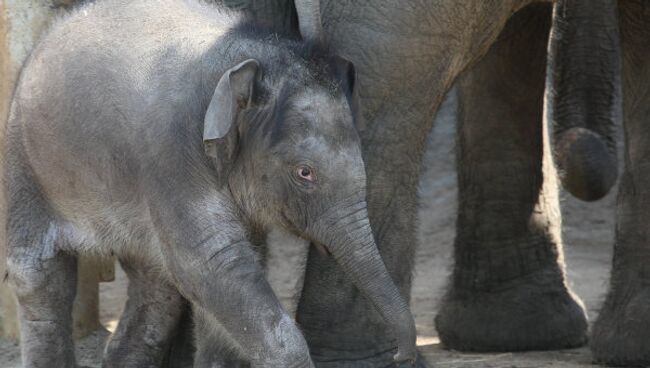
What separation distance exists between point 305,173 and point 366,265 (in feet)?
0.84

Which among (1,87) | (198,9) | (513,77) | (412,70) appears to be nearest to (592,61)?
(513,77)

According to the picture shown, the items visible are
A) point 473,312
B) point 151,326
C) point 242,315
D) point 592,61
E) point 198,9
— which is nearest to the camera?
point 242,315

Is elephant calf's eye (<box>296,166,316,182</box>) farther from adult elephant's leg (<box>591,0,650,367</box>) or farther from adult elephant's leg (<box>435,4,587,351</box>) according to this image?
adult elephant's leg (<box>435,4,587,351</box>)

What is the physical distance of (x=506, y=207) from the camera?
6129 millimetres

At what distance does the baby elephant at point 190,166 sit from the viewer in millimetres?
4168

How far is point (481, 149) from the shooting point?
20.2ft

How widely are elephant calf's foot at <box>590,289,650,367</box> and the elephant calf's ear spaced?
1801 millimetres

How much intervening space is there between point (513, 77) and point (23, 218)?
2092mm

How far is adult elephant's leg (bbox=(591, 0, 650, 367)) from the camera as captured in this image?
553 cm

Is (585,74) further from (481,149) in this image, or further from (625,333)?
(625,333)

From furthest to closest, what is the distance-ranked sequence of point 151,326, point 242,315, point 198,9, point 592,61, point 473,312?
point 473,312
point 592,61
point 151,326
point 198,9
point 242,315

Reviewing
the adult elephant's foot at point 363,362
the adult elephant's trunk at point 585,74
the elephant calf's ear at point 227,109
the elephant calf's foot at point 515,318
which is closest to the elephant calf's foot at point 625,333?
the elephant calf's foot at point 515,318

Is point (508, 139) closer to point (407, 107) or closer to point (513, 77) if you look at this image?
point (513, 77)

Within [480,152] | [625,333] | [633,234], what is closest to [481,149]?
[480,152]
